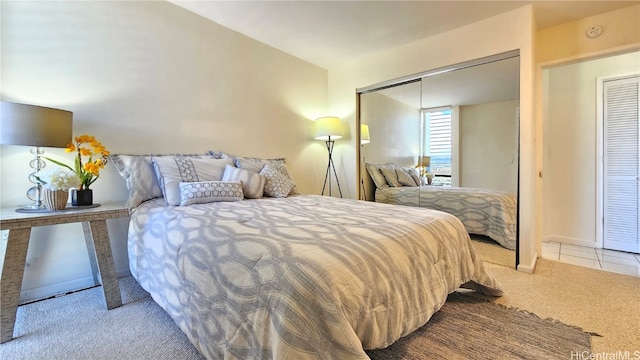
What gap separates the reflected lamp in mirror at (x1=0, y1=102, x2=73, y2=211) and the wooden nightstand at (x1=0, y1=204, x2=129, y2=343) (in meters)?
0.27

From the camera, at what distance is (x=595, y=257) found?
2918mm

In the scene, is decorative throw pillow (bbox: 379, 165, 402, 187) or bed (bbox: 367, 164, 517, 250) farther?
decorative throw pillow (bbox: 379, 165, 402, 187)

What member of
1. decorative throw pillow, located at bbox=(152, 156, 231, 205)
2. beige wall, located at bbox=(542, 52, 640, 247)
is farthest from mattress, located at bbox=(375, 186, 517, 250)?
decorative throw pillow, located at bbox=(152, 156, 231, 205)

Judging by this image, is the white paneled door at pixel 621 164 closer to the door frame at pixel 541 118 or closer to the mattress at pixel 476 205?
the door frame at pixel 541 118

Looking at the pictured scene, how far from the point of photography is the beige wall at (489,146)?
2.67 m

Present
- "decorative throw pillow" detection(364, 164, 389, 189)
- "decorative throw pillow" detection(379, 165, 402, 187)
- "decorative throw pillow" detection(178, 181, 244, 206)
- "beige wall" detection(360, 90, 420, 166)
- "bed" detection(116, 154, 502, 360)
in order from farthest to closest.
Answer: "decorative throw pillow" detection(364, 164, 389, 189) < "decorative throw pillow" detection(379, 165, 402, 187) < "beige wall" detection(360, 90, 420, 166) < "decorative throw pillow" detection(178, 181, 244, 206) < "bed" detection(116, 154, 502, 360)

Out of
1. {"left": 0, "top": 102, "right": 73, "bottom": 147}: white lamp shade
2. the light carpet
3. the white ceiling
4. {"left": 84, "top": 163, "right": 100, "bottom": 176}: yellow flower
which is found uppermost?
the white ceiling

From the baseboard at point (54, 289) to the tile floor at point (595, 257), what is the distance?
14.1ft

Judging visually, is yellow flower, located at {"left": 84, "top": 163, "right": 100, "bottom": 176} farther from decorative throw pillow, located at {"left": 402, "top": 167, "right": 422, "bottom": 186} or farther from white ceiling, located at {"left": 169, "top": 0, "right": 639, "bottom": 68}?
decorative throw pillow, located at {"left": 402, "top": 167, "right": 422, "bottom": 186}

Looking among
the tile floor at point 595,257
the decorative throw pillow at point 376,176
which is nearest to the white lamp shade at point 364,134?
the decorative throw pillow at point 376,176

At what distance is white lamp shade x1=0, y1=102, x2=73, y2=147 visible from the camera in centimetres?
163

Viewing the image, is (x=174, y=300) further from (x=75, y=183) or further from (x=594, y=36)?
(x=594, y=36)

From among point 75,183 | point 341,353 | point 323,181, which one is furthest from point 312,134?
point 341,353

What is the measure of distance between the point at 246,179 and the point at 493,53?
2.64 metres
